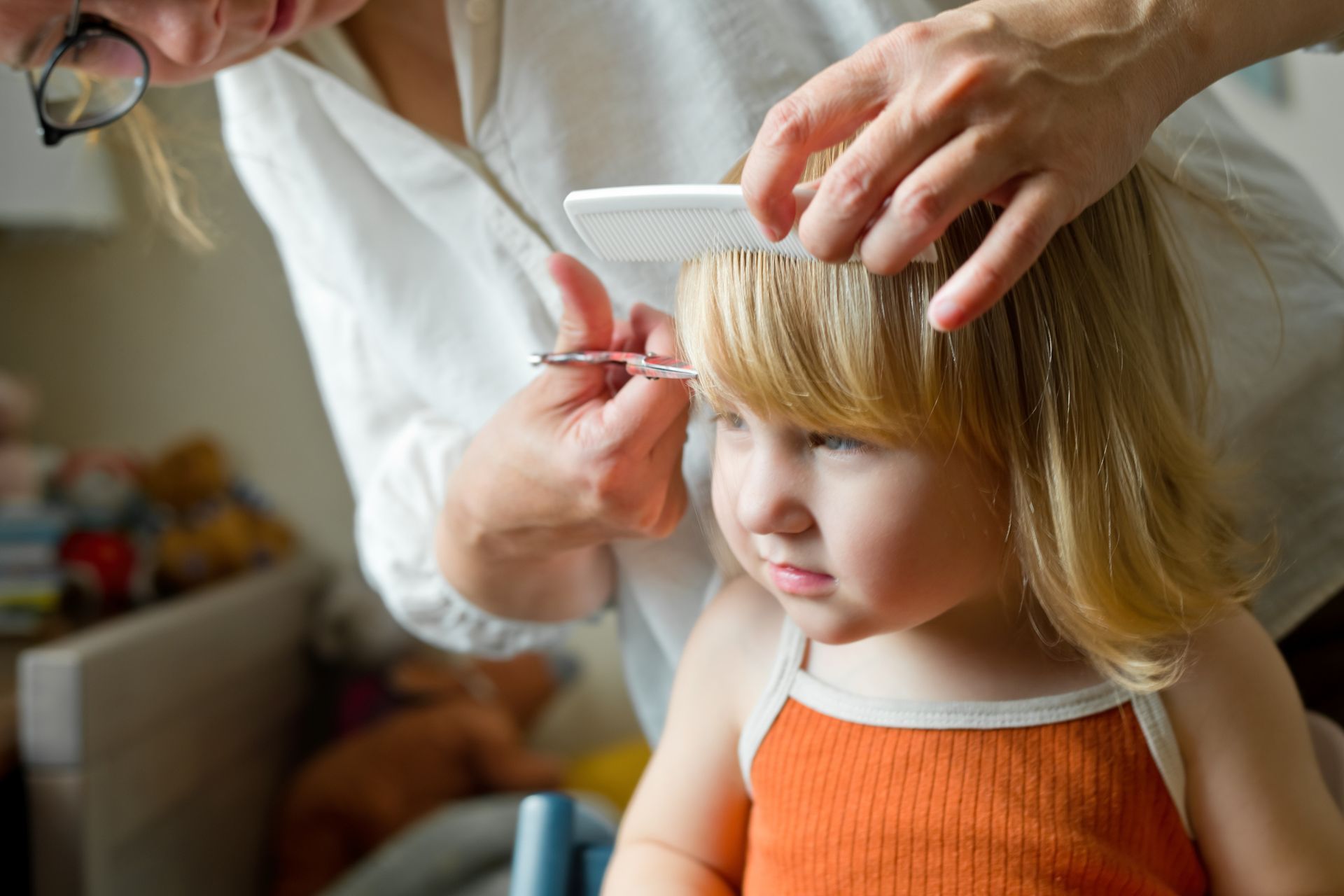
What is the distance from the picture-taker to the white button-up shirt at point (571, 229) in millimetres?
682

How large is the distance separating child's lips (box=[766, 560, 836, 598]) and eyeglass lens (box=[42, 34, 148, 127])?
18.5 inches

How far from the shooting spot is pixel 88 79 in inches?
30.4

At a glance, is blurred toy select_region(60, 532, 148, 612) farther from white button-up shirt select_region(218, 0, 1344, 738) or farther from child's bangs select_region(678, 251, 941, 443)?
child's bangs select_region(678, 251, 941, 443)

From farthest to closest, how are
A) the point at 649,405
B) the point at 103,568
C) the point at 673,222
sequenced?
the point at 103,568, the point at 649,405, the point at 673,222

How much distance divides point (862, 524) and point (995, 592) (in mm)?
130

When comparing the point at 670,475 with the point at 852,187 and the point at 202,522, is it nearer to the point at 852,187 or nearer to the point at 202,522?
the point at 852,187

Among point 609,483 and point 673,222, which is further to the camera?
point 609,483

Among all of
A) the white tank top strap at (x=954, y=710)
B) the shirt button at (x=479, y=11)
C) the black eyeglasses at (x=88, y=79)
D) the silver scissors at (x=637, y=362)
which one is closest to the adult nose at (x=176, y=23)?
the black eyeglasses at (x=88, y=79)

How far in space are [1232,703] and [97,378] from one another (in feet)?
6.15

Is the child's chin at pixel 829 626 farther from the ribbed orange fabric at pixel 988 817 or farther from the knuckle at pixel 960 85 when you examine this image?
the knuckle at pixel 960 85

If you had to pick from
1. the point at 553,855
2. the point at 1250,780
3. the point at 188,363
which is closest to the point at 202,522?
the point at 188,363

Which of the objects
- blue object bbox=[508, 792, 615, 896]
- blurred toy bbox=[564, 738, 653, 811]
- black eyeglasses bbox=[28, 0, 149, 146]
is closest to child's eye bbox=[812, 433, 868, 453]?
blue object bbox=[508, 792, 615, 896]

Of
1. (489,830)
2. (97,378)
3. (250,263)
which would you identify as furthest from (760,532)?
(97,378)

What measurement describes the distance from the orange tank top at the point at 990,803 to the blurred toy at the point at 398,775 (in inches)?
43.1
